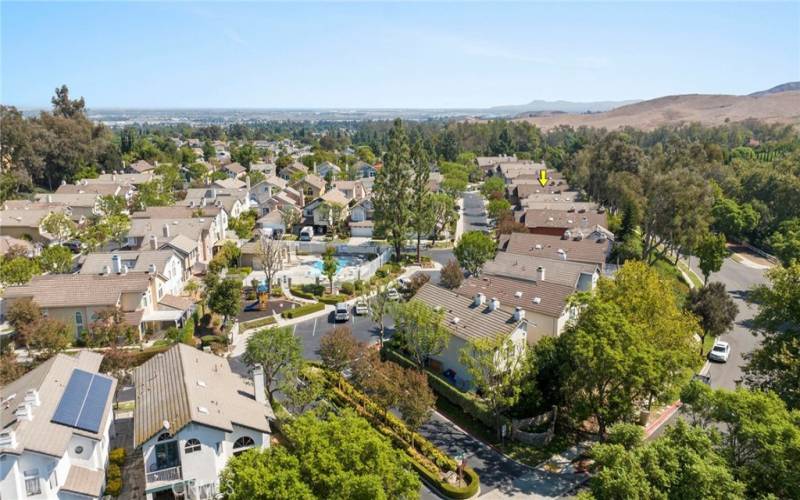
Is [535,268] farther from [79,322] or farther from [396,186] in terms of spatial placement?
[79,322]

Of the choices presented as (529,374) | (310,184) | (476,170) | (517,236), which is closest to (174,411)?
(529,374)

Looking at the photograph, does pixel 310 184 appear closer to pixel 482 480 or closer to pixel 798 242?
pixel 798 242

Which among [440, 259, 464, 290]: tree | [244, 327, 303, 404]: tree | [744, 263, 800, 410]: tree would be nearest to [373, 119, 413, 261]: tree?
[440, 259, 464, 290]: tree

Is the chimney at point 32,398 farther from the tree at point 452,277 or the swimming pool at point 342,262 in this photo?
the swimming pool at point 342,262

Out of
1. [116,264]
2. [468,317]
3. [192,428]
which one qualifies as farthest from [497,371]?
[116,264]

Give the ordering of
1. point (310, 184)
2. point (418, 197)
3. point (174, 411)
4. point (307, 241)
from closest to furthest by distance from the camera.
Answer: point (174, 411)
point (418, 197)
point (307, 241)
point (310, 184)

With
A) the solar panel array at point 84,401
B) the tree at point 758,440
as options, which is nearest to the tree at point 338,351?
the solar panel array at point 84,401

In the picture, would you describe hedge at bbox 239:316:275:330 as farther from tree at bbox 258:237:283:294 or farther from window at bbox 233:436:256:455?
window at bbox 233:436:256:455
